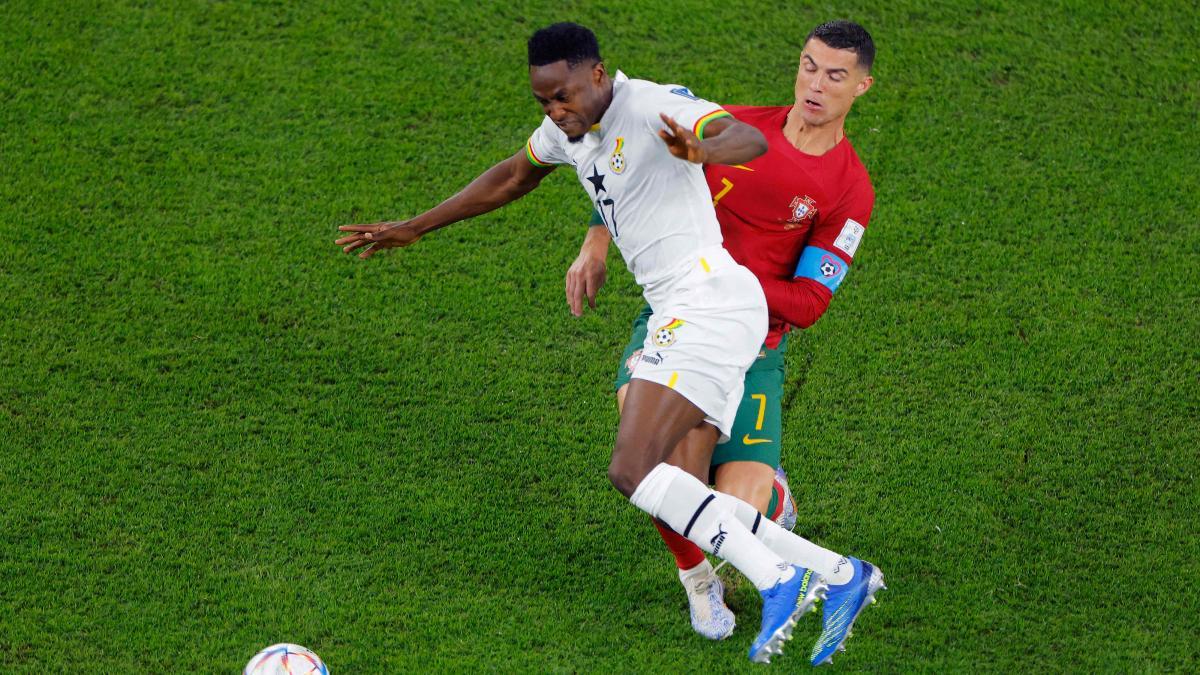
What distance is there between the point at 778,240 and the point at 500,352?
5.77 ft

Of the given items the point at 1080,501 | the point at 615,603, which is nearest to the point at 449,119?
the point at 615,603

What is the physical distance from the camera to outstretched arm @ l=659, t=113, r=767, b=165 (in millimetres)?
4141

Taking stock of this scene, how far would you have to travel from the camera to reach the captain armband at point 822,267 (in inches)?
199

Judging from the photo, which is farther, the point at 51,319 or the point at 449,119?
the point at 449,119

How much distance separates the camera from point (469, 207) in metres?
5.20

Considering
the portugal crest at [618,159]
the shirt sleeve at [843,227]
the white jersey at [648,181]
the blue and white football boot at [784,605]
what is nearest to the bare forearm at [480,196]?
the white jersey at [648,181]

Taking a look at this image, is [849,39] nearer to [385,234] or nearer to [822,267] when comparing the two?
[822,267]

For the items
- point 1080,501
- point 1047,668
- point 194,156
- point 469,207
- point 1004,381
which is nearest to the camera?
point 1047,668

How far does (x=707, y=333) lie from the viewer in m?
4.55

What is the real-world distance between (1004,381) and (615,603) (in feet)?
7.45

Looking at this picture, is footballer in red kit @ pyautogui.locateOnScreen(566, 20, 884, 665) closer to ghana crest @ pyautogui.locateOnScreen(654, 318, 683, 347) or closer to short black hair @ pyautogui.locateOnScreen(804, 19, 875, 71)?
short black hair @ pyautogui.locateOnScreen(804, 19, 875, 71)

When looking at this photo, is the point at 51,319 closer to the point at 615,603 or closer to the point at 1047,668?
the point at 615,603

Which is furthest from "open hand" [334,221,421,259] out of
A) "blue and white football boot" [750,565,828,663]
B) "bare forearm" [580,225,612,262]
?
"blue and white football boot" [750,565,828,663]

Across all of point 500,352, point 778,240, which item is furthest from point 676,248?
point 500,352
